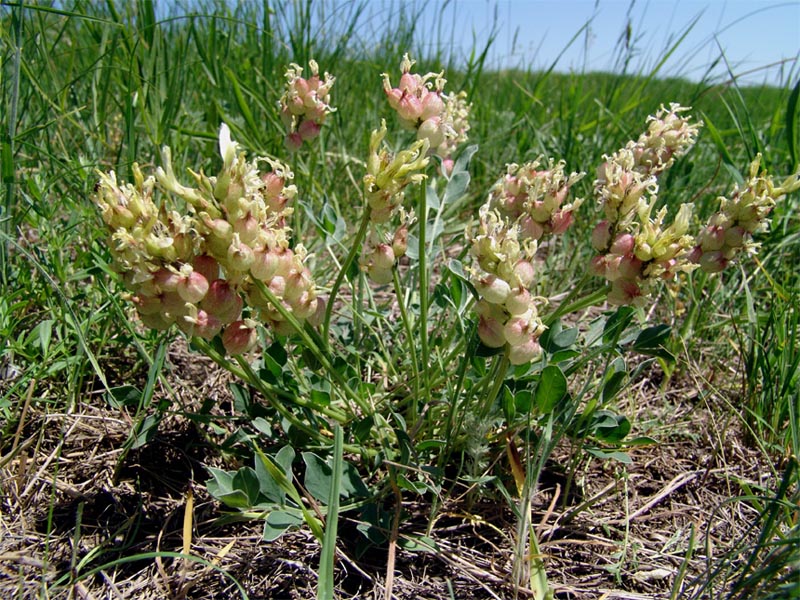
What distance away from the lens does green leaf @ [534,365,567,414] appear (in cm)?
128

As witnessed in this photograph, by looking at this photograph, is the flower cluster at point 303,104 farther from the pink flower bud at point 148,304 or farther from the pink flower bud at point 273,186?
the pink flower bud at point 148,304

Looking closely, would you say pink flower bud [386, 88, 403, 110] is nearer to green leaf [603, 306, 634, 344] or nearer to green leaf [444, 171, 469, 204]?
green leaf [444, 171, 469, 204]

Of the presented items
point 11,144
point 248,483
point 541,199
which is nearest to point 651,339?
point 541,199

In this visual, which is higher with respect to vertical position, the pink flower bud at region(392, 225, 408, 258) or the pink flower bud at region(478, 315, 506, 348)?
the pink flower bud at region(392, 225, 408, 258)

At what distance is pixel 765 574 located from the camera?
0.96 m

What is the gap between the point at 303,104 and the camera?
1564 mm

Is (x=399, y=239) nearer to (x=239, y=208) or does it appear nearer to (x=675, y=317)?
(x=239, y=208)

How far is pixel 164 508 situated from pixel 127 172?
133 cm

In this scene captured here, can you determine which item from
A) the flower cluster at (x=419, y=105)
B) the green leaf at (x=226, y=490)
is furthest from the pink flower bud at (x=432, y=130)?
the green leaf at (x=226, y=490)

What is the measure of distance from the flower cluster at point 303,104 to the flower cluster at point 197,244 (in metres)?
0.56

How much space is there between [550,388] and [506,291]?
33 centimetres

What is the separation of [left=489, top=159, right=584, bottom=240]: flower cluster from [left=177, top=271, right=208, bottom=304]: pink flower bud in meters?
0.68

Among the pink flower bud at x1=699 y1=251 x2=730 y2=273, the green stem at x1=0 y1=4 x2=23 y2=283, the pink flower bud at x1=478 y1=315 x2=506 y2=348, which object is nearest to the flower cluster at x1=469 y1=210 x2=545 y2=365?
the pink flower bud at x1=478 y1=315 x2=506 y2=348

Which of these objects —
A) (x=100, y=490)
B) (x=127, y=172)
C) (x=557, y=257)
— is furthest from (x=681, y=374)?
(x=127, y=172)
